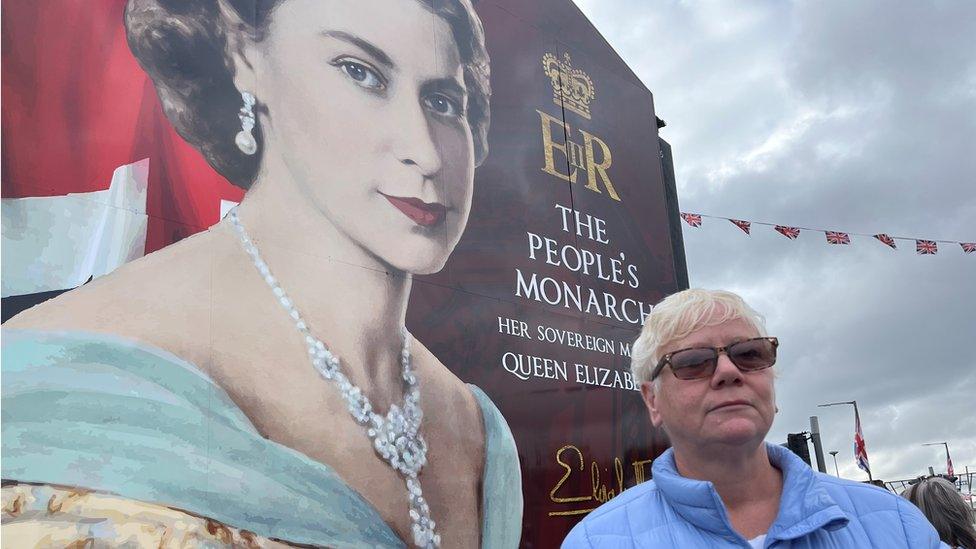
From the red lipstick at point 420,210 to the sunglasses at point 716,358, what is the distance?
183cm

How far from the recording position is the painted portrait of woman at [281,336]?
203 centimetres

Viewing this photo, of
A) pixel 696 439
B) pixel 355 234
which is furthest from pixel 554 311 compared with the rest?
pixel 696 439

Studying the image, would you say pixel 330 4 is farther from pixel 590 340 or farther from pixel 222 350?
pixel 590 340

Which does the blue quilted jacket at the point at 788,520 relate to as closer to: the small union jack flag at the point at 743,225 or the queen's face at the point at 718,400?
the queen's face at the point at 718,400

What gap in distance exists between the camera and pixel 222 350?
241cm

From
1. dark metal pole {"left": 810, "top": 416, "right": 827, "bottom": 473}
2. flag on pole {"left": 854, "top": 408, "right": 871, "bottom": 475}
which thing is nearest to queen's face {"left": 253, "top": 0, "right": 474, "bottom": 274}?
dark metal pole {"left": 810, "top": 416, "right": 827, "bottom": 473}

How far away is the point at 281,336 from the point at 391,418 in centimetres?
53

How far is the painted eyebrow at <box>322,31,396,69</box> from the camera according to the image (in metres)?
3.01

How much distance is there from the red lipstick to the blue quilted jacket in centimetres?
190

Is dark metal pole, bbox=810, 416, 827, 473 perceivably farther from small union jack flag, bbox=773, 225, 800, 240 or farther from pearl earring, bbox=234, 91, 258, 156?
pearl earring, bbox=234, 91, 258, 156

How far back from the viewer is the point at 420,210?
3.20 metres

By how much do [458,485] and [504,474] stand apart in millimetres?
328
